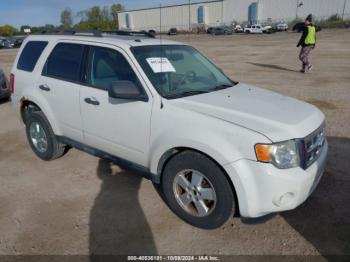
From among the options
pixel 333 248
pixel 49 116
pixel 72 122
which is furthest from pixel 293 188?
pixel 49 116

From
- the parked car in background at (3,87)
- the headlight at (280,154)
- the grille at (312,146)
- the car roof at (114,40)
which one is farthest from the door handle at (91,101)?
the parked car in background at (3,87)

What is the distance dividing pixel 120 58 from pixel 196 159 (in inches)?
58.9

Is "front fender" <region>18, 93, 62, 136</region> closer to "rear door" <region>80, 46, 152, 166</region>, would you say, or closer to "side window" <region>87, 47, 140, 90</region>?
"rear door" <region>80, 46, 152, 166</region>

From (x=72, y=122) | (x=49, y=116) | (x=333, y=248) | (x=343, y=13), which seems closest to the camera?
(x=333, y=248)

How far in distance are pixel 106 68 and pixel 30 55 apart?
1.74 m

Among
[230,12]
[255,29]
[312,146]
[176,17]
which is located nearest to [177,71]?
[312,146]

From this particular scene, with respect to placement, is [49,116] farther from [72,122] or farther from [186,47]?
[186,47]

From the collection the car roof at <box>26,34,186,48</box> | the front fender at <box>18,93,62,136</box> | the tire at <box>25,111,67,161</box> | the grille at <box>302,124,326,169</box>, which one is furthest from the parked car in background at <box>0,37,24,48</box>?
the grille at <box>302,124,326,169</box>

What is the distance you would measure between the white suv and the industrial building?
71.2 metres

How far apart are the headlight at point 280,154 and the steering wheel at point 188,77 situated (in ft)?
4.52

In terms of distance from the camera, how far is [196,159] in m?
2.99

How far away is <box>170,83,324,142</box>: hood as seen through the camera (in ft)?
9.18

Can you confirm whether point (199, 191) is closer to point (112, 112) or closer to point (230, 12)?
point (112, 112)

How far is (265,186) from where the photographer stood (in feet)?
8.86
